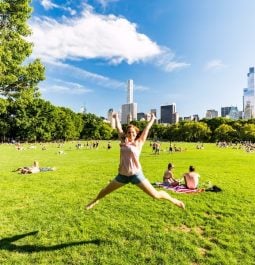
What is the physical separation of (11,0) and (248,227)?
22.1 meters

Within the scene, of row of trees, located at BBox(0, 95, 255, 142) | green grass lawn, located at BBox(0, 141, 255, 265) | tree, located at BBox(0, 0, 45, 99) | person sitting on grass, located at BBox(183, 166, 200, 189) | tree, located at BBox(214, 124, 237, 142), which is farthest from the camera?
tree, located at BBox(214, 124, 237, 142)

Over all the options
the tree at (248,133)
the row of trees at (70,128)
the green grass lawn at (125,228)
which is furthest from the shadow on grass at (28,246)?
the tree at (248,133)

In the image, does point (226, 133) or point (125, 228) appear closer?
point (125, 228)

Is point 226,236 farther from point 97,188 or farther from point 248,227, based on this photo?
point 97,188

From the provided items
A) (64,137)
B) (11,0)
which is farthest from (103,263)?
(64,137)

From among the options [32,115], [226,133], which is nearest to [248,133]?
[226,133]

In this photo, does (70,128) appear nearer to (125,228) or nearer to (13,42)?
(13,42)

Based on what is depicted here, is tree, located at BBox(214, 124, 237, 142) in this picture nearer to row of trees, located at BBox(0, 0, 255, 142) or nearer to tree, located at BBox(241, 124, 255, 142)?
row of trees, located at BBox(0, 0, 255, 142)

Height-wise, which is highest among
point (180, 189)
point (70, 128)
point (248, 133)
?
point (70, 128)

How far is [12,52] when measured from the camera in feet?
77.8

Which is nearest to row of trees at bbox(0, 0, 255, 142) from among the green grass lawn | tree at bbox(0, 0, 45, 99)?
tree at bbox(0, 0, 45, 99)

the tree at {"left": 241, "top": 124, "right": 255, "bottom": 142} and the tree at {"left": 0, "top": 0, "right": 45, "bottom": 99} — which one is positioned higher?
the tree at {"left": 0, "top": 0, "right": 45, "bottom": 99}

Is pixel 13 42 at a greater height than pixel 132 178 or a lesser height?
greater

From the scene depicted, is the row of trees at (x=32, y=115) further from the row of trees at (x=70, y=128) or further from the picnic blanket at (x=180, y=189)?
the picnic blanket at (x=180, y=189)
